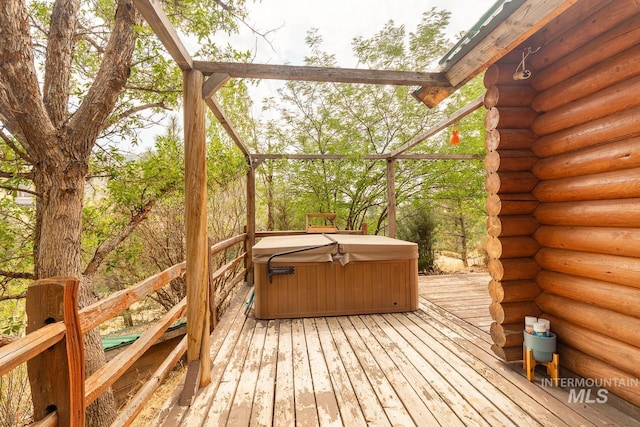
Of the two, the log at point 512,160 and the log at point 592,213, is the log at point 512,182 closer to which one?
the log at point 512,160

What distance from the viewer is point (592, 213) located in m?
1.81

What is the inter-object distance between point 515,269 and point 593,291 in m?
0.47

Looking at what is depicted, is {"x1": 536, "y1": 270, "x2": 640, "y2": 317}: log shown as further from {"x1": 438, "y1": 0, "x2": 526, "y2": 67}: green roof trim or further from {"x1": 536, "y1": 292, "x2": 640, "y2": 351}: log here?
{"x1": 438, "y1": 0, "x2": 526, "y2": 67}: green roof trim

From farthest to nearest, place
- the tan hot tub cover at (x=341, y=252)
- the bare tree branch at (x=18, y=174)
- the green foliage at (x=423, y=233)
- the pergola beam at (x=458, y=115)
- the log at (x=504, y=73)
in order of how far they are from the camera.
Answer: the green foliage at (x=423, y=233), the tan hot tub cover at (x=341, y=252), the bare tree branch at (x=18, y=174), the pergola beam at (x=458, y=115), the log at (x=504, y=73)

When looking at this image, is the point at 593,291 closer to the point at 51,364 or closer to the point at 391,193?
the point at 51,364

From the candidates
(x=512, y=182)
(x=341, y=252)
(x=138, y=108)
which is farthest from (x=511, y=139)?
(x=138, y=108)

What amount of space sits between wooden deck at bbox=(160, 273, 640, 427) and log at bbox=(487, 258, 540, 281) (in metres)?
0.74

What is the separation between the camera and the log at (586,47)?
1.54 meters

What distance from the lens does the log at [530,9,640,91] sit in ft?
5.04

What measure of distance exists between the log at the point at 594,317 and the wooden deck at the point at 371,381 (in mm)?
468

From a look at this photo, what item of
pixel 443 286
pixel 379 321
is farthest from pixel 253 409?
pixel 443 286

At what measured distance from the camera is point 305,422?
1641mm

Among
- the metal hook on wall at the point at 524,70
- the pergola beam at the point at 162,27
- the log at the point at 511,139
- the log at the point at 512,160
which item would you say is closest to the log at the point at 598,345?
the log at the point at 512,160

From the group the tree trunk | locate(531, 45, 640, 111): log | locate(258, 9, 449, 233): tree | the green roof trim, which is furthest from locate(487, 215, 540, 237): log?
locate(258, 9, 449, 233): tree
